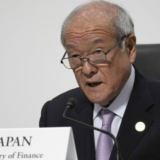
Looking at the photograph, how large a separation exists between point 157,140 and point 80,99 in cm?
44

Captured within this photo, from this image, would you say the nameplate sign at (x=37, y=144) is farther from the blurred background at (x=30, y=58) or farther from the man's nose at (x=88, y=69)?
the blurred background at (x=30, y=58)

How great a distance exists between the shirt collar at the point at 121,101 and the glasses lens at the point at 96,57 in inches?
8.3

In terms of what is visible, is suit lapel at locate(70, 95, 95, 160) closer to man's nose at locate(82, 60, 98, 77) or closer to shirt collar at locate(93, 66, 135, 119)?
shirt collar at locate(93, 66, 135, 119)

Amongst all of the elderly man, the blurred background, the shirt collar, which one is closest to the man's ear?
the elderly man

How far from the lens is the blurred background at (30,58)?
85.7 inches

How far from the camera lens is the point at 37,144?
841mm

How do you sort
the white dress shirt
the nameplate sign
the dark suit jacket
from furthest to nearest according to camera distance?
the white dress shirt < the dark suit jacket < the nameplate sign

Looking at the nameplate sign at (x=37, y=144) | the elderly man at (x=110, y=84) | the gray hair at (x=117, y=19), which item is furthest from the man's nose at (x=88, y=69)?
the nameplate sign at (x=37, y=144)

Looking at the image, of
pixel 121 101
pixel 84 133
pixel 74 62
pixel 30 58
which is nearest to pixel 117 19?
pixel 74 62

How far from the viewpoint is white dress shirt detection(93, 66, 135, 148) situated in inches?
51.8

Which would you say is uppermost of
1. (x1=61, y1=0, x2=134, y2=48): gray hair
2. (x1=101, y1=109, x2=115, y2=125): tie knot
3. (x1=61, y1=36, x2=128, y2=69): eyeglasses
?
(x1=61, y1=0, x2=134, y2=48): gray hair

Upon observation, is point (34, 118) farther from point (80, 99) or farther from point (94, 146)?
point (94, 146)

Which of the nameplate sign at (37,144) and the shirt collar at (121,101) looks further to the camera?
the shirt collar at (121,101)

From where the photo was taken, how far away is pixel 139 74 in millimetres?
1435
